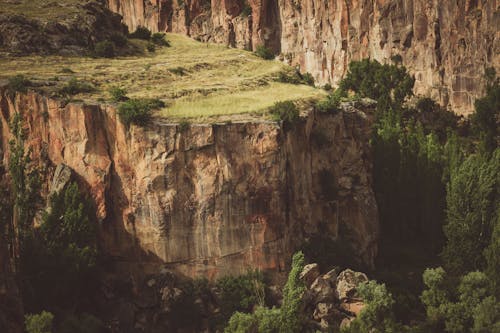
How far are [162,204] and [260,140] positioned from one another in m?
6.57

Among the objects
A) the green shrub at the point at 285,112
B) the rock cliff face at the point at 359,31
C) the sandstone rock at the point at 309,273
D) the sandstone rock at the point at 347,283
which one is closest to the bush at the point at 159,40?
the green shrub at the point at 285,112

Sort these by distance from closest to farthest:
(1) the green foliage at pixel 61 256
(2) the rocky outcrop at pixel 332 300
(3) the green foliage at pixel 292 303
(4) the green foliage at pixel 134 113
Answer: (3) the green foliage at pixel 292 303 < (1) the green foliage at pixel 61 256 < (2) the rocky outcrop at pixel 332 300 < (4) the green foliage at pixel 134 113

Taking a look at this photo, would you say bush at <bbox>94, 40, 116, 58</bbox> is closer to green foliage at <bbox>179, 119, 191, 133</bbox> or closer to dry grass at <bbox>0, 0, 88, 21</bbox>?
dry grass at <bbox>0, 0, 88, 21</bbox>

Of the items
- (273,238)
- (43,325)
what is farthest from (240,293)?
(43,325)

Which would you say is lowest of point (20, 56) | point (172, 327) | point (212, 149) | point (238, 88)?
point (172, 327)

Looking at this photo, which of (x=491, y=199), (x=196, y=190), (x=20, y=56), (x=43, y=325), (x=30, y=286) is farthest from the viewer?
(x=20, y=56)

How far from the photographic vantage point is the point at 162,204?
34.1 metres

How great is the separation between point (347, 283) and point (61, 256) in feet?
51.8

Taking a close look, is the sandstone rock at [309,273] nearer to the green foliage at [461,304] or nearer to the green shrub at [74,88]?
the green foliage at [461,304]

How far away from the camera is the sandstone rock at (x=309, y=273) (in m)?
35.1

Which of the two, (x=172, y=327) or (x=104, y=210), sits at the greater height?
(x=104, y=210)

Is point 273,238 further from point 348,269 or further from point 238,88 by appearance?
point 238,88

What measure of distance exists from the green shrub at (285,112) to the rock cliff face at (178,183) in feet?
3.20

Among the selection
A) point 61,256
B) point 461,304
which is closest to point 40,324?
point 61,256
